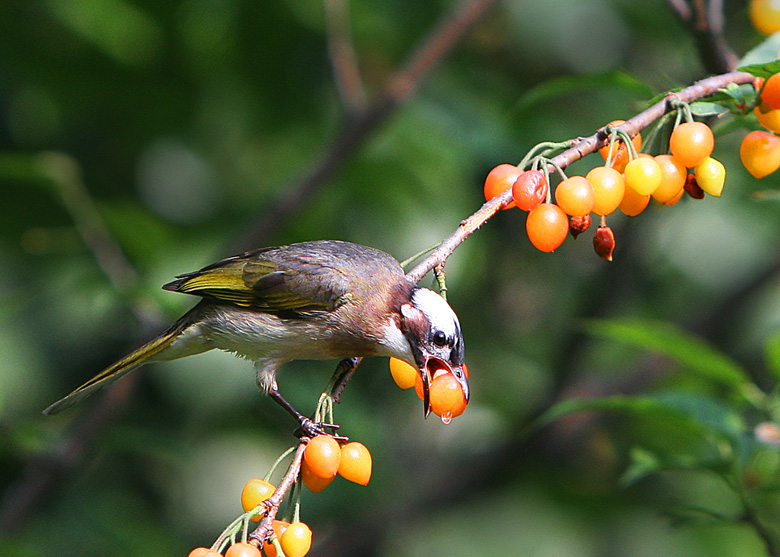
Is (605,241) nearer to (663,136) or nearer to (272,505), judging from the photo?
(663,136)

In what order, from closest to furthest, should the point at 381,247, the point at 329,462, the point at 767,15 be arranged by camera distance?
1. the point at 329,462
2. the point at 767,15
3. the point at 381,247

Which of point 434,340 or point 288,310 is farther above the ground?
point 288,310

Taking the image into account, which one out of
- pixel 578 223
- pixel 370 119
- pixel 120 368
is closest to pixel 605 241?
pixel 578 223

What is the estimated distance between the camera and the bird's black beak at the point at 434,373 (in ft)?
7.01

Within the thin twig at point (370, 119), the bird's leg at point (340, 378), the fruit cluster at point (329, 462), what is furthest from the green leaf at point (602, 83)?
the thin twig at point (370, 119)

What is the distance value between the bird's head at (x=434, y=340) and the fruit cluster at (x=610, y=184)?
420mm

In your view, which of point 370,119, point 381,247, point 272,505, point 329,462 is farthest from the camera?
point 381,247

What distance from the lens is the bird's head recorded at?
2.33 meters

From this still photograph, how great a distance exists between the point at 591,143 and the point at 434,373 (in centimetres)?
87

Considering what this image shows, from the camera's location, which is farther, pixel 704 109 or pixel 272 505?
pixel 704 109

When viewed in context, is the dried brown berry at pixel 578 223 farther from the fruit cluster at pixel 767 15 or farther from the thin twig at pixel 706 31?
the fruit cluster at pixel 767 15

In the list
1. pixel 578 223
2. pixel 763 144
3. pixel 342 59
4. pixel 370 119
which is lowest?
pixel 578 223

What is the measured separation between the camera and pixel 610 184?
6.29ft

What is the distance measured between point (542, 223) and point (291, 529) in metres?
0.89
